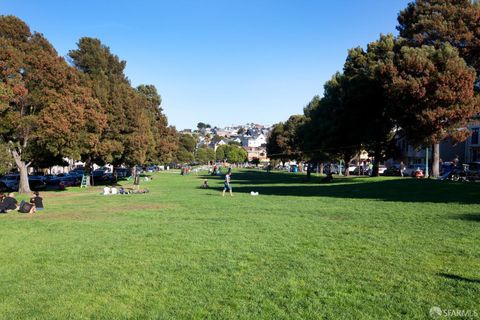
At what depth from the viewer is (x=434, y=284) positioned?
295 inches

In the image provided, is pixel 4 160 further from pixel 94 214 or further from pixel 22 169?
pixel 94 214

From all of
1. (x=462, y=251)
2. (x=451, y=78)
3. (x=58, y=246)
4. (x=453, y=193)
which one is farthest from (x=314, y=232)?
(x=451, y=78)

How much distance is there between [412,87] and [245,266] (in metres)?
23.8

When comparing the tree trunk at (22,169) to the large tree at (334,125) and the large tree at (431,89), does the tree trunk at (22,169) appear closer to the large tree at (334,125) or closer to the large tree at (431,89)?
the large tree at (431,89)

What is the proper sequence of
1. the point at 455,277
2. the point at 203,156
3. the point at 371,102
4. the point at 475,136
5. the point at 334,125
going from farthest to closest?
1. the point at 203,156
2. the point at 475,136
3. the point at 334,125
4. the point at 371,102
5. the point at 455,277

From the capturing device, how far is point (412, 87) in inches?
1144

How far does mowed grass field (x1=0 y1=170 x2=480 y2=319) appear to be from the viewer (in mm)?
6820

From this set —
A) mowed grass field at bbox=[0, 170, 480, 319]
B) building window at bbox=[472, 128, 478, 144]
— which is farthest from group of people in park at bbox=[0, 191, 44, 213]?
building window at bbox=[472, 128, 478, 144]

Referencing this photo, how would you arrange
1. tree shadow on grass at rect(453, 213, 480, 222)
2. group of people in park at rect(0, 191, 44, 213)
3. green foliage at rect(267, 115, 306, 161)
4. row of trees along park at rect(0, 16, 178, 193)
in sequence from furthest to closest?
green foliage at rect(267, 115, 306, 161)
row of trees along park at rect(0, 16, 178, 193)
group of people in park at rect(0, 191, 44, 213)
tree shadow on grass at rect(453, 213, 480, 222)

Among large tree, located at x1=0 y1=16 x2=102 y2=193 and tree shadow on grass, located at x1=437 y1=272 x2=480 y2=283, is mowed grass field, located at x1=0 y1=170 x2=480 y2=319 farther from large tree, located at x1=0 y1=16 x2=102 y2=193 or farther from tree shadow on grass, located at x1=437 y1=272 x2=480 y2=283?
large tree, located at x1=0 y1=16 x2=102 y2=193

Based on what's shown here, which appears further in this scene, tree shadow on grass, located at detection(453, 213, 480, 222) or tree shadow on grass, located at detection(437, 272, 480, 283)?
tree shadow on grass, located at detection(453, 213, 480, 222)

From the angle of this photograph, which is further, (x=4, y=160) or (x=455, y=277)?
(x=4, y=160)

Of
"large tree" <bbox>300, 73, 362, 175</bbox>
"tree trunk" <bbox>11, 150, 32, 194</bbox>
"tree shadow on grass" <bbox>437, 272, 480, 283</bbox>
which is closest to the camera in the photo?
"tree shadow on grass" <bbox>437, 272, 480, 283</bbox>

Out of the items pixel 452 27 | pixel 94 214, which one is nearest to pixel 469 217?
pixel 94 214
